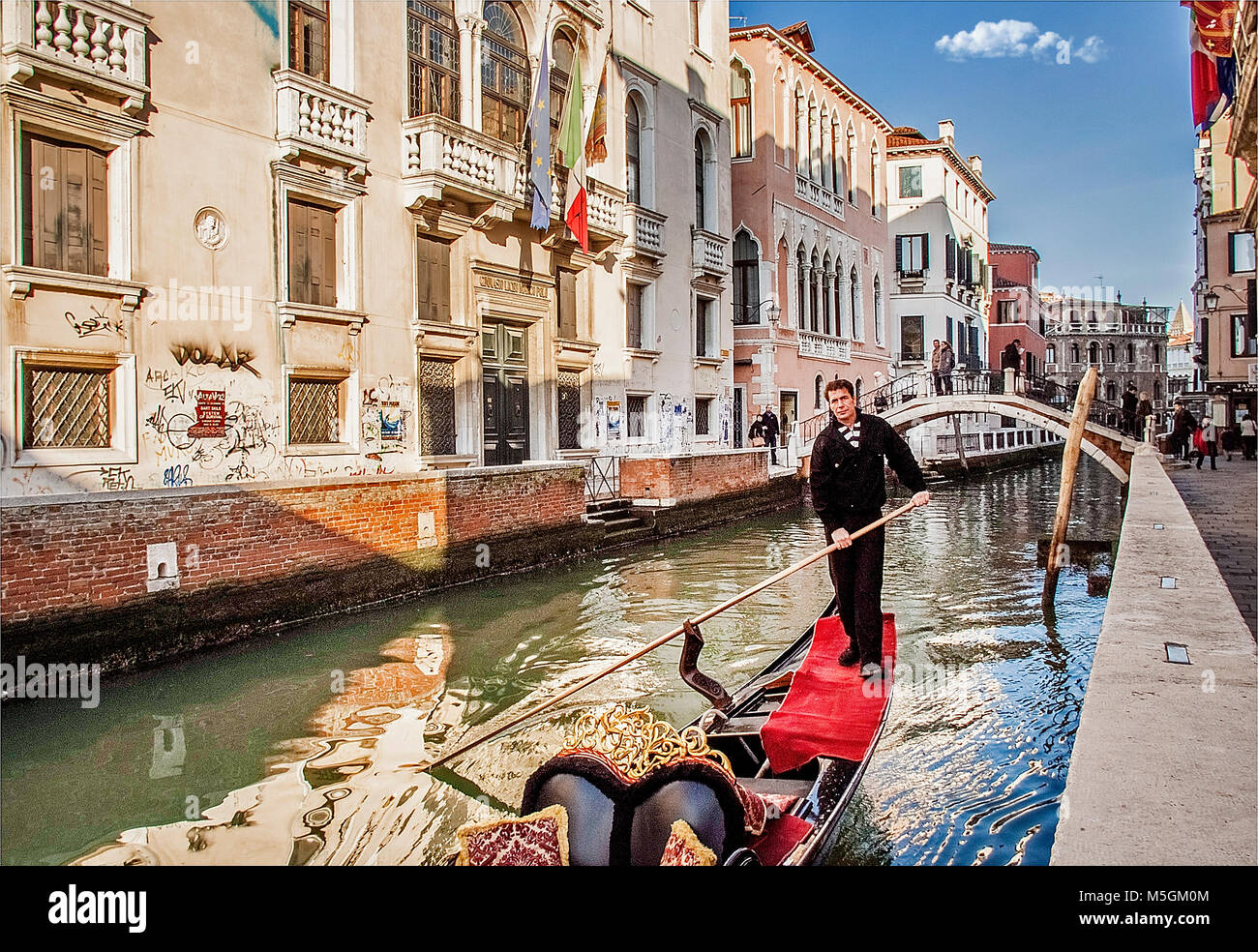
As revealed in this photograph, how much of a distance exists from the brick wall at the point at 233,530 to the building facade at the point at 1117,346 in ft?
230

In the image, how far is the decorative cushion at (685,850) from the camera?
2.57 metres

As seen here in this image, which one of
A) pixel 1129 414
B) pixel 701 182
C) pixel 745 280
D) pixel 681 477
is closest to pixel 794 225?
pixel 745 280

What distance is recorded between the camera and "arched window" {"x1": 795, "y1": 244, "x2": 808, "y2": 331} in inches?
1011

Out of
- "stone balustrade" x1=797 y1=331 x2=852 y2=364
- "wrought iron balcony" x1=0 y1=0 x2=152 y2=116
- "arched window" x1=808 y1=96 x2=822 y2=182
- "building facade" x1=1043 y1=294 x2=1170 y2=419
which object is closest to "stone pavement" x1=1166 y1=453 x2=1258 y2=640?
"stone balustrade" x1=797 y1=331 x2=852 y2=364

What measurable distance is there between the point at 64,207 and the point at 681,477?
9.45 meters

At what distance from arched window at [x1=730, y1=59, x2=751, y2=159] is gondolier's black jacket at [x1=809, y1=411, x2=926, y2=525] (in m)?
20.6

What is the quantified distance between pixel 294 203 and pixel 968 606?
28.1ft

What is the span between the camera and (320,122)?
11.2 metres

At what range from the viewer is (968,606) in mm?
9938

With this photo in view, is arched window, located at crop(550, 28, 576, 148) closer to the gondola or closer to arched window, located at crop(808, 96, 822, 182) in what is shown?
arched window, located at crop(808, 96, 822, 182)

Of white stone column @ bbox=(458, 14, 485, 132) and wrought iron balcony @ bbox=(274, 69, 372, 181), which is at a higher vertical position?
white stone column @ bbox=(458, 14, 485, 132)

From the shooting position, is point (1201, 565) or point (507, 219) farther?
point (507, 219)
